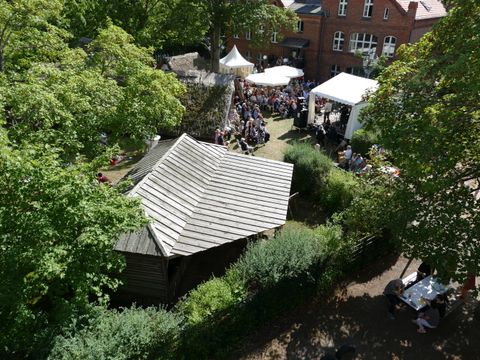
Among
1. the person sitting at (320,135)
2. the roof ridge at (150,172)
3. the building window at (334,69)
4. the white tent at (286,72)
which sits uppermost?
the roof ridge at (150,172)

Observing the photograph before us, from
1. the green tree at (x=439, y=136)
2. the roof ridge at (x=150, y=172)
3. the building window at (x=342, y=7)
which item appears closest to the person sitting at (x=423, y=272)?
the green tree at (x=439, y=136)

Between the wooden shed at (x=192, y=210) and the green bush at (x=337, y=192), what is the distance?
6.77ft

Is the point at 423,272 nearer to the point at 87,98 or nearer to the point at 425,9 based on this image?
the point at 87,98

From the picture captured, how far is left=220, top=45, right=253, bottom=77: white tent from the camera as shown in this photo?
28.6 metres

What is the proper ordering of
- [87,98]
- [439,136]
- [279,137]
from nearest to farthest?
[439,136] < [87,98] < [279,137]

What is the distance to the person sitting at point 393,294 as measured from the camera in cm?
1005

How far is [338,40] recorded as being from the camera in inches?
1309

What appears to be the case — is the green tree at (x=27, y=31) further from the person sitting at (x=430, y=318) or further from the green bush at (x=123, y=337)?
the person sitting at (x=430, y=318)

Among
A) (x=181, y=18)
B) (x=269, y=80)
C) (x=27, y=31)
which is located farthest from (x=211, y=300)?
(x=181, y=18)

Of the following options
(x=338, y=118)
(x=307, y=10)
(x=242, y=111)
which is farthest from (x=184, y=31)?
(x=307, y=10)

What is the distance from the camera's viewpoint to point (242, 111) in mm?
24188

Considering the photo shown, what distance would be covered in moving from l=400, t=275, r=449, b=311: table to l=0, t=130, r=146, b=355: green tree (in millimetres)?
7103

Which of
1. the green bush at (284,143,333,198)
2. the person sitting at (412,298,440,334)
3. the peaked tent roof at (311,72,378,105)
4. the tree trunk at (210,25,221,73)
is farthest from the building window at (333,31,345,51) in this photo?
the person sitting at (412,298,440,334)

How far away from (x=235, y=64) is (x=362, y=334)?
891 inches
